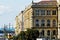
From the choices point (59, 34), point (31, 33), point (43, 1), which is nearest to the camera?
point (31, 33)

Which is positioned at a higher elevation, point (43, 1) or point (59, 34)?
point (43, 1)

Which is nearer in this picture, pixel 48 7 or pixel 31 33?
pixel 31 33

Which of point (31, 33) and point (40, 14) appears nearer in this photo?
point (31, 33)

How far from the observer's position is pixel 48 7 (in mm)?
112562

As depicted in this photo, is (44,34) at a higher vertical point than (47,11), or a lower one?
lower

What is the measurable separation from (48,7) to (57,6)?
2703 millimetres

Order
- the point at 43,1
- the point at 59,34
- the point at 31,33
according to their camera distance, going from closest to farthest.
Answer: the point at 31,33 → the point at 59,34 → the point at 43,1

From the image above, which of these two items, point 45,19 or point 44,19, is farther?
point 45,19

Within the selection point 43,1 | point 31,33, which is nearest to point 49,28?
point 43,1

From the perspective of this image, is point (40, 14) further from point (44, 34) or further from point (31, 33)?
point (31, 33)

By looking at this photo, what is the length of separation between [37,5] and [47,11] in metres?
3.58

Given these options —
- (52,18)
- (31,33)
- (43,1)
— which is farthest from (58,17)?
(31,33)

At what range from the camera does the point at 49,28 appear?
11181cm

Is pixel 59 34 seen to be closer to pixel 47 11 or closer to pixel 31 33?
pixel 47 11
